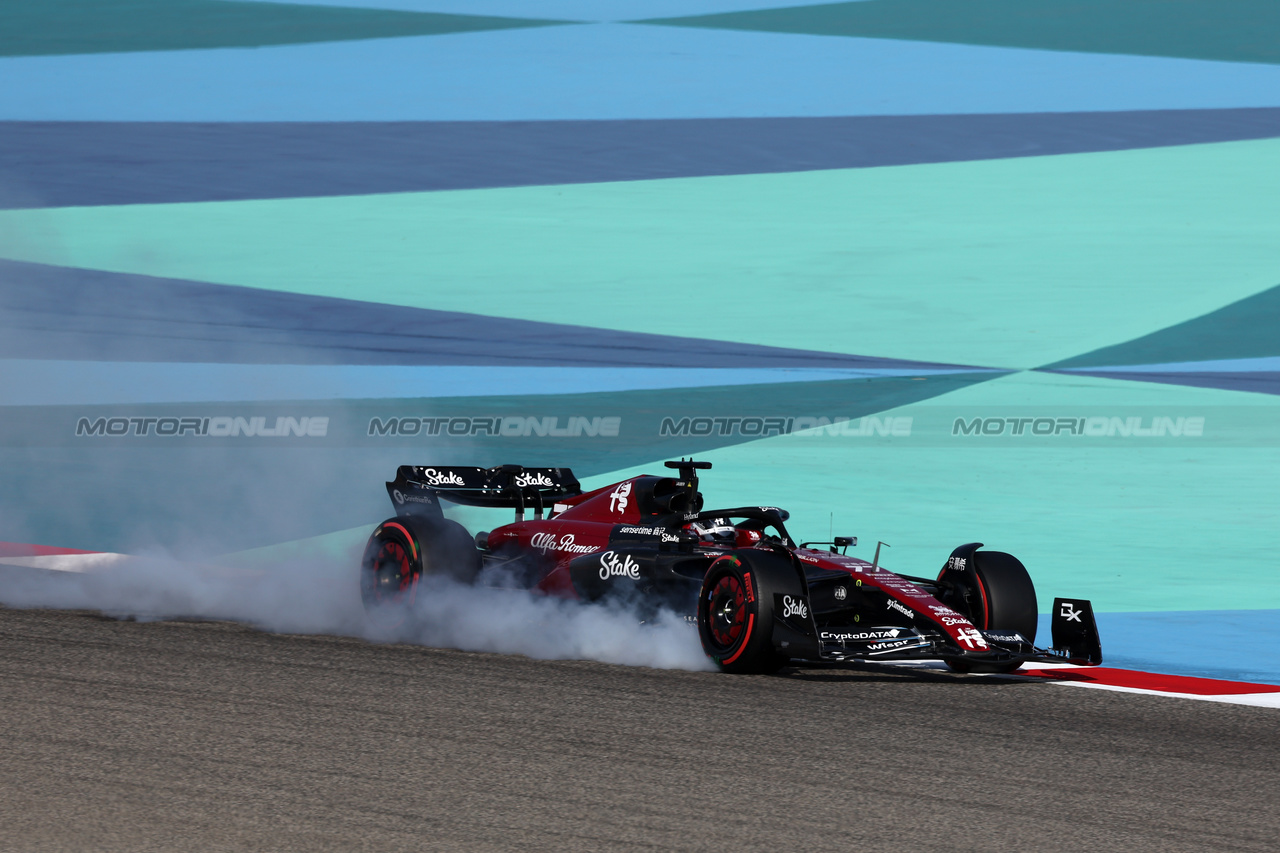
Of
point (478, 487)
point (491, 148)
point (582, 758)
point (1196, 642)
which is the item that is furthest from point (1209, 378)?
point (582, 758)

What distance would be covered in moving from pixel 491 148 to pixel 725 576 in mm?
21752

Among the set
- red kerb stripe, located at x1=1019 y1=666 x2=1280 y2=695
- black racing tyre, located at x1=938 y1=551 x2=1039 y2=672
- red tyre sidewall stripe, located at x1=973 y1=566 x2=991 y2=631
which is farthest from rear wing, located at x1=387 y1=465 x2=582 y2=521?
red kerb stripe, located at x1=1019 y1=666 x2=1280 y2=695

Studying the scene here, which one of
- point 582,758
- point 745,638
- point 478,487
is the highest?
point 478,487

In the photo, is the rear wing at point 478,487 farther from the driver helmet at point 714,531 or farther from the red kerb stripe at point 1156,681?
the red kerb stripe at point 1156,681

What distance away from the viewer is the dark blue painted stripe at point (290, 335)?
71.6ft

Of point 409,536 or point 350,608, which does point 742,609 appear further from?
point 350,608

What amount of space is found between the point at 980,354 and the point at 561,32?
1411 cm

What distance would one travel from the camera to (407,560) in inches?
417

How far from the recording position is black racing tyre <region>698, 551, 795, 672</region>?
8.86m

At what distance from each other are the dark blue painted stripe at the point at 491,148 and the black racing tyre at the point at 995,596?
783 inches

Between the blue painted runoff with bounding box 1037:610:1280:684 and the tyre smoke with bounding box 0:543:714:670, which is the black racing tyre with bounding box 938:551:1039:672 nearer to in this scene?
the blue painted runoff with bounding box 1037:610:1280:684

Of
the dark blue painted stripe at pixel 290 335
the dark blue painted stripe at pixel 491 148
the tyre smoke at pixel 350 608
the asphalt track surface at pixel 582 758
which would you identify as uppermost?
the dark blue painted stripe at pixel 491 148

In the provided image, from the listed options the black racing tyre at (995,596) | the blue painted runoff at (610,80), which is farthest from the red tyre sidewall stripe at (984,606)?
the blue painted runoff at (610,80)

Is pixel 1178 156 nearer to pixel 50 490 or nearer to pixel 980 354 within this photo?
pixel 980 354
